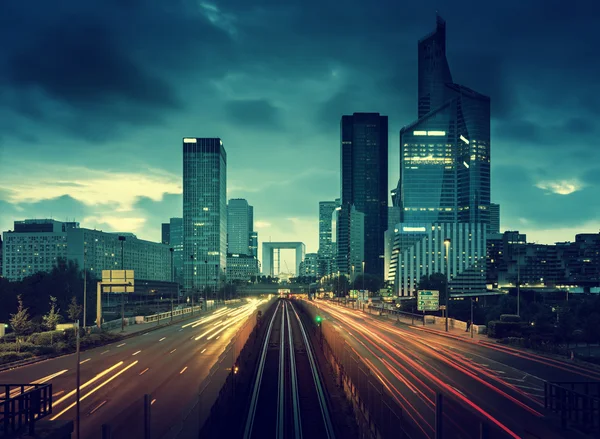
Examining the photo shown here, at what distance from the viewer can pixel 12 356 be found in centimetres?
4384

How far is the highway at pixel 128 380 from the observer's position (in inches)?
866

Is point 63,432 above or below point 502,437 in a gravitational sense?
below

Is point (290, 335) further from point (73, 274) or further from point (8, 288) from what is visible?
point (73, 274)

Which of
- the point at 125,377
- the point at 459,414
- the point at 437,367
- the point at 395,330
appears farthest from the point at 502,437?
the point at 395,330

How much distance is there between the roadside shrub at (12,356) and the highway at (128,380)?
6.79 feet

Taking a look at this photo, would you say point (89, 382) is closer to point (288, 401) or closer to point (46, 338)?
point (288, 401)

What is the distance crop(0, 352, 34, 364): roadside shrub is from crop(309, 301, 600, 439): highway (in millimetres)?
29407

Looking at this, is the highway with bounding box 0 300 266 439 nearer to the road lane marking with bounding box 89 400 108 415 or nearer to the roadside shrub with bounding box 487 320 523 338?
the road lane marking with bounding box 89 400 108 415

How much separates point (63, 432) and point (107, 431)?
14.3ft

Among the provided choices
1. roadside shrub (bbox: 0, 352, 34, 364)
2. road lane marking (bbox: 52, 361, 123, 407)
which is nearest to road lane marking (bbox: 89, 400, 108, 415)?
road lane marking (bbox: 52, 361, 123, 407)

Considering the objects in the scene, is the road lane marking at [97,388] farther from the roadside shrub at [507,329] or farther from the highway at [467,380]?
the roadside shrub at [507,329]

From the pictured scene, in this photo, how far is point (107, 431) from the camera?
12344 millimetres

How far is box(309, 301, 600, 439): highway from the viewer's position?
57.5 ft

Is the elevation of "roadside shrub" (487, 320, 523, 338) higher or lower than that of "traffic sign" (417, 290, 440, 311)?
lower
